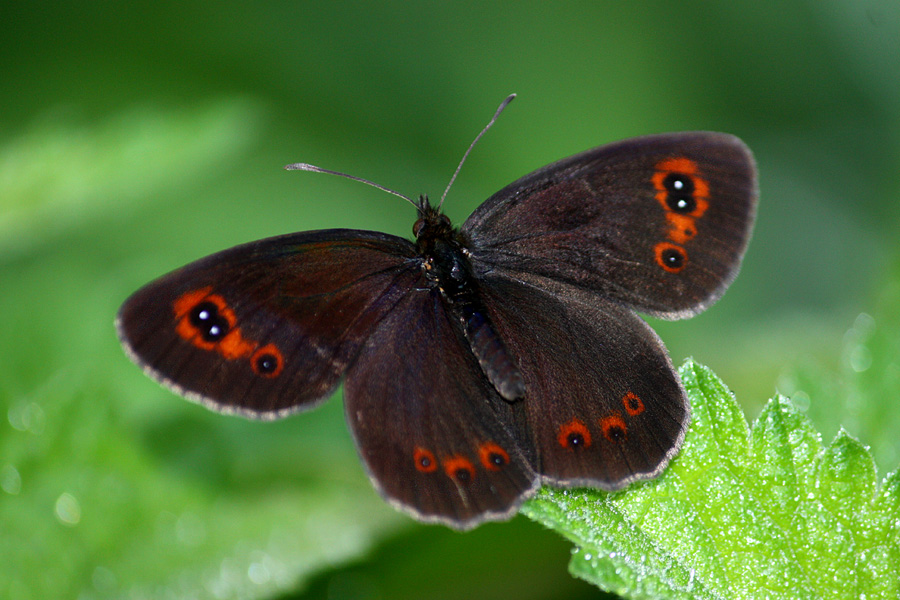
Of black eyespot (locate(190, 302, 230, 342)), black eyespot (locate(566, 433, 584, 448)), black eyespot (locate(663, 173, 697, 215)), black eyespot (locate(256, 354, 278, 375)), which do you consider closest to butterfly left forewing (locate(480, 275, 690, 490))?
black eyespot (locate(566, 433, 584, 448))

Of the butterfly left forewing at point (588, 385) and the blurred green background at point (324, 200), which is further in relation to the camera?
the blurred green background at point (324, 200)

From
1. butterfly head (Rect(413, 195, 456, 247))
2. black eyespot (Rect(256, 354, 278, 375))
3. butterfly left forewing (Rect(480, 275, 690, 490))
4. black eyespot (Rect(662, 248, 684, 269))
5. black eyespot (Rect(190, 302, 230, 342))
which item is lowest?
black eyespot (Rect(256, 354, 278, 375))

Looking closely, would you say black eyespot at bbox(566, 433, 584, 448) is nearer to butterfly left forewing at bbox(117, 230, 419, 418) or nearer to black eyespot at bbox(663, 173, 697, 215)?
butterfly left forewing at bbox(117, 230, 419, 418)

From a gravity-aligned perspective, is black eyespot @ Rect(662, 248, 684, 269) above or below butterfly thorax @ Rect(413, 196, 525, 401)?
above

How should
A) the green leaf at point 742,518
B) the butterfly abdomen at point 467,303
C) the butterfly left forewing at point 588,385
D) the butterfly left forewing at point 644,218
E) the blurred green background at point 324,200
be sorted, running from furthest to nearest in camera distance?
1. the blurred green background at point 324,200
2. the butterfly left forewing at point 644,218
3. the butterfly abdomen at point 467,303
4. the butterfly left forewing at point 588,385
5. the green leaf at point 742,518

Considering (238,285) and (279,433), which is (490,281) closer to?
(238,285)

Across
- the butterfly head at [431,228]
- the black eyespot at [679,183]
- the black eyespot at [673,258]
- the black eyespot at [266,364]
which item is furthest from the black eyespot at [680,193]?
the black eyespot at [266,364]

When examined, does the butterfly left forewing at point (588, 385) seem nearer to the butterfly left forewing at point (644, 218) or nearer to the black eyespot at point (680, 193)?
the butterfly left forewing at point (644, 218)
